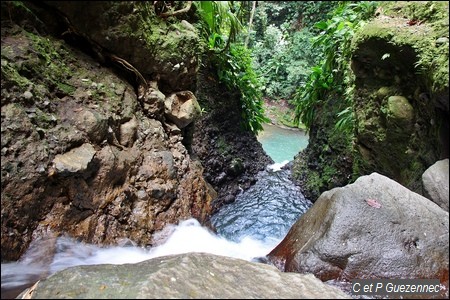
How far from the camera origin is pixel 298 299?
1.99m

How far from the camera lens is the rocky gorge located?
2188mm

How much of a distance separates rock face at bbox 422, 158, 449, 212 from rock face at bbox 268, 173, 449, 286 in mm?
78

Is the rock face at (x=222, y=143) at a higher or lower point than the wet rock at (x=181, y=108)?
lower

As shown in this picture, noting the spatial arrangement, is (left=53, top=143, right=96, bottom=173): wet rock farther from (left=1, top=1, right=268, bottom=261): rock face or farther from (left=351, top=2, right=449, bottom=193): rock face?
(left=351, top=2, right=449, bottom=193): rock face

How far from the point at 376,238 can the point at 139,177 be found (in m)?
2.43

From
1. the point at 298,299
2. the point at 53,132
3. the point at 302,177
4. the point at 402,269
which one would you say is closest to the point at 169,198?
the point at 53,132

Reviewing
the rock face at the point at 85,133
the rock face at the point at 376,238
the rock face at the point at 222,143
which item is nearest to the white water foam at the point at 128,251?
the rock face at the point at 85,133

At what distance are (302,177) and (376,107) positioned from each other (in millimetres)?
3078

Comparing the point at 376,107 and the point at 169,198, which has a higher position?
the point at 376,107

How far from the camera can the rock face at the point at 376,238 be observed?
2668 mm

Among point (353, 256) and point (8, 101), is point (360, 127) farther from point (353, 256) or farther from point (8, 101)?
point (8, 101)

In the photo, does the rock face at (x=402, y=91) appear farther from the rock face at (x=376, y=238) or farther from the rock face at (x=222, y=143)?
the rock face at (x=222, y=143)

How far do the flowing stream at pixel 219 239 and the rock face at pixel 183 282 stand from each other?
0.54m

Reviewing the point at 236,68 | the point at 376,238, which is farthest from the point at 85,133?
the point at 236,68
